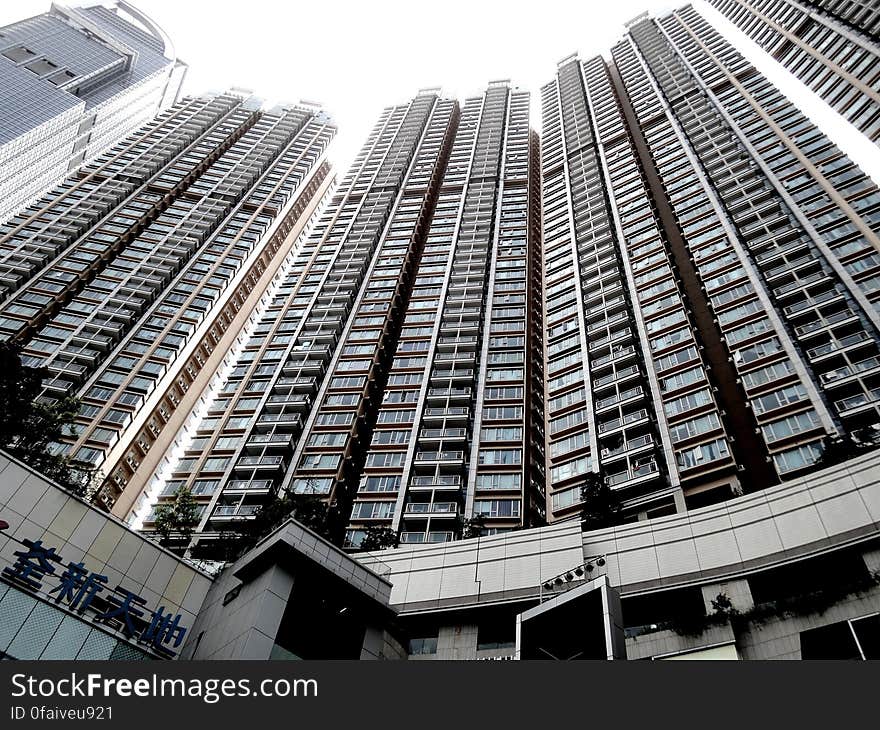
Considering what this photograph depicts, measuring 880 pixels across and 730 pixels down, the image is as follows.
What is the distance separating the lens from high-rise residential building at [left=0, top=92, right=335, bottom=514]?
66000mm

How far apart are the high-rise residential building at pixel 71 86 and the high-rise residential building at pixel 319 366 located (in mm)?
49897

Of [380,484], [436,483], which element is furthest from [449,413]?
[380,484]

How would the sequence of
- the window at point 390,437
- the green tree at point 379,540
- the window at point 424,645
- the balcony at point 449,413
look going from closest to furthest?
the window at point 424,645, the green tree at point 379,540, the window at point 390,437, the balcony at point 449,413

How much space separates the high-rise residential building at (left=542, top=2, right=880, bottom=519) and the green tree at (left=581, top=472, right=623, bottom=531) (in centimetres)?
569

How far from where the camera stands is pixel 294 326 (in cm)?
7494

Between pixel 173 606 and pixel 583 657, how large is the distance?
1660 centimetres

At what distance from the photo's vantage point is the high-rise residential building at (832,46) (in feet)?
269

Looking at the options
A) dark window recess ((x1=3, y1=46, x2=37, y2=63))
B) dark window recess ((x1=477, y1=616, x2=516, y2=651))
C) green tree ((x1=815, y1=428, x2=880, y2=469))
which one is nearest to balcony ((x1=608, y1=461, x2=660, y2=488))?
green tree ((x1=815, y1=428, x2=880, y2=469))

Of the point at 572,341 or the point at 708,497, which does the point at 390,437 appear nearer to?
the point at 572,341

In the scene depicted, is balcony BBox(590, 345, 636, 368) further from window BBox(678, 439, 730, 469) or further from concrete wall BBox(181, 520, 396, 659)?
concrete wall BBox(181, 520, 396, 659)

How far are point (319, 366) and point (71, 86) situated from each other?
108413 millimetres

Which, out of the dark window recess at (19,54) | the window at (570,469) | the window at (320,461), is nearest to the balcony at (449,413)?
the window at (320,461)

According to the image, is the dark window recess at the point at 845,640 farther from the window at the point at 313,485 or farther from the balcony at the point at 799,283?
the window at the point at 313,485

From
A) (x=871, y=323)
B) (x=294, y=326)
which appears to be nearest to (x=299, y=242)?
(x=294, y=326)
